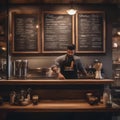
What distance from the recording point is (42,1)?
18.3 ft

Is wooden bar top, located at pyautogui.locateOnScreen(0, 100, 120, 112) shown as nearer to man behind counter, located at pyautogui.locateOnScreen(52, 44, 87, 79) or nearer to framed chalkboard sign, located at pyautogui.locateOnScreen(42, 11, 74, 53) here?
man behind counter, located at pyautogui.locateOnScreen(52, 44, 87, 79)

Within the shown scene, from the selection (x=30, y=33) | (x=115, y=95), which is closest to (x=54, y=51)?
(x=30, y=33)

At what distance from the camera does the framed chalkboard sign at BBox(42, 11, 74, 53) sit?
573cm

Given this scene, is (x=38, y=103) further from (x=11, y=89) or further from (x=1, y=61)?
(x=1, y=61)

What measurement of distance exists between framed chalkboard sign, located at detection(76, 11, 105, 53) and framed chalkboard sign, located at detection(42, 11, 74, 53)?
18 centimetres

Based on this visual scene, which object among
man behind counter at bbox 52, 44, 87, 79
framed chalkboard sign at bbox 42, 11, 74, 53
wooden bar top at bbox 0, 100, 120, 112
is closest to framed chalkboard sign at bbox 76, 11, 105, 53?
framed chalkboard sign at bbox 42, 11, 74, 53

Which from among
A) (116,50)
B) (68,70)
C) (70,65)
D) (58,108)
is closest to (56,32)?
(70,65)

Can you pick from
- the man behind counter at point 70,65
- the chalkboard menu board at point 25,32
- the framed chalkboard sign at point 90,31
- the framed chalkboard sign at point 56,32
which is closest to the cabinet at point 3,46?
the chalkboard menu board at point 25,32

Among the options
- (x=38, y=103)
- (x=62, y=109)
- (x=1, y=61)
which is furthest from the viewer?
(x=1, y=61)

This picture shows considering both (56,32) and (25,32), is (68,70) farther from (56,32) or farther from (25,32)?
(25,32)

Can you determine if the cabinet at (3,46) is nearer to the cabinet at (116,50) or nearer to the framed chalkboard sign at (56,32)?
the framed chalkboard sign at (56,32)

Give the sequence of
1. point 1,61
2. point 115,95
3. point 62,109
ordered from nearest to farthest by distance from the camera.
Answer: point 62,109 < point 1,61 < point 115,95

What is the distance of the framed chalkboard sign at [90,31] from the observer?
5742 mm

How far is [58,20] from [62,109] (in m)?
2.70
